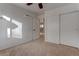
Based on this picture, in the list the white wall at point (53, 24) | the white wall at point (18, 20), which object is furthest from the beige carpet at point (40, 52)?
the white wall at point (53, 24)

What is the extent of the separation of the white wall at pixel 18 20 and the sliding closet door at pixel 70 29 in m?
2.35

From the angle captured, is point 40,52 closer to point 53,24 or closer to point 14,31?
point 14,31

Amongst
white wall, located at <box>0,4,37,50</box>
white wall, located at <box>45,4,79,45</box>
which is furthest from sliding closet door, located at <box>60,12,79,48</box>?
white wall, located at <box>0,4,37,50</box>

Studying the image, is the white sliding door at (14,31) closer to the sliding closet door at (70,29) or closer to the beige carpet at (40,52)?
the beige carpet at (40,52)

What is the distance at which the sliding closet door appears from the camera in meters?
4.41

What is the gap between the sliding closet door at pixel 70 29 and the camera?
14.5ft

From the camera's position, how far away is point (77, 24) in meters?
4.32

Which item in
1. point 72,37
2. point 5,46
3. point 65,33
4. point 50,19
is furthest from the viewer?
point 50,19

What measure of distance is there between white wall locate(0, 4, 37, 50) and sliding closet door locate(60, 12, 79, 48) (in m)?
2.35

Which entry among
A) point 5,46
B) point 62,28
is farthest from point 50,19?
point 5,46

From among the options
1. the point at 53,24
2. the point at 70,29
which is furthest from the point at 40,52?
the point at 53,24

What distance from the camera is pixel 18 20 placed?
206 inches

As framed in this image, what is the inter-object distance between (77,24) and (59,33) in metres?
1.27

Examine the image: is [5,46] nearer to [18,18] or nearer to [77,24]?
[18,18]
